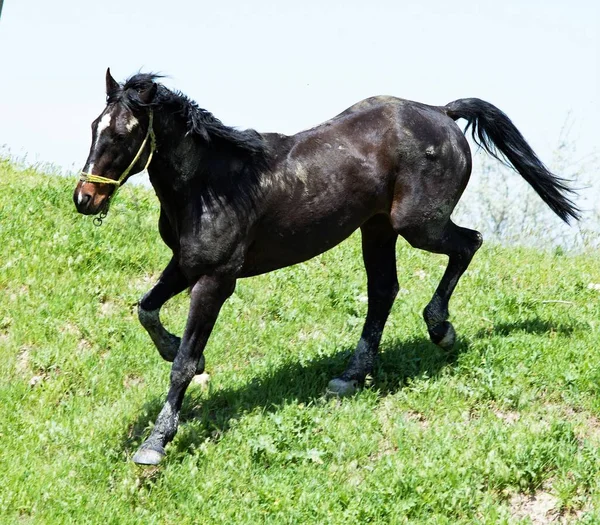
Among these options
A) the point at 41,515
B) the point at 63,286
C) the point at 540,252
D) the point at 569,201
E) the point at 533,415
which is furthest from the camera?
the point at 540,252

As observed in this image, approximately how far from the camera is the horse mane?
19.2ft

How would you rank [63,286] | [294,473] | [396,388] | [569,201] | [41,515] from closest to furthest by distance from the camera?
1. [41,515]
2. [294,473]
3. [396,388]
4. [569,201]
5. [63,286]

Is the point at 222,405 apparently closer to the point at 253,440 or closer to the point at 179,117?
the point at 253,440

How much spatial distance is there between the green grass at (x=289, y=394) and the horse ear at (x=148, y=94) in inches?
90.8

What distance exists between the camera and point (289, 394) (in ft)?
22.1

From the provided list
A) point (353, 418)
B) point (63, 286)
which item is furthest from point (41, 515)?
point (63, 286)

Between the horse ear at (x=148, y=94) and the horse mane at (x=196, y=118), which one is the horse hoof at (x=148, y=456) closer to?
the horse mane at (x=196, y=118)

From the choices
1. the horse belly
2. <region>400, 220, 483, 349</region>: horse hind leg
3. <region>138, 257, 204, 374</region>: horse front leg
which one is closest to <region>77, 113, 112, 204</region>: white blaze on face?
<region>138, 257, 204, 374</region>: horse front leg

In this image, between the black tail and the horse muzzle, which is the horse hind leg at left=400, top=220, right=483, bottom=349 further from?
the horse muzzle

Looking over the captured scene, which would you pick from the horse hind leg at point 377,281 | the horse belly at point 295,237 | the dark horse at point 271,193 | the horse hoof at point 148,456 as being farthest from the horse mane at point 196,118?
the horse hoof at point 148,456

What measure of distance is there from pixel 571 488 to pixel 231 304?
12.5 ft

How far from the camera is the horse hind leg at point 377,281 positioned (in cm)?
708

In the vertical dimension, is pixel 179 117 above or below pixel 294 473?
above

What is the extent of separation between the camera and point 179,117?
614 cm
